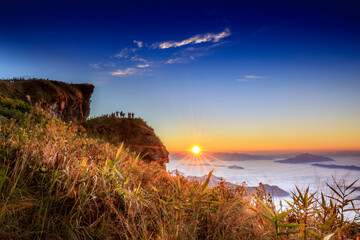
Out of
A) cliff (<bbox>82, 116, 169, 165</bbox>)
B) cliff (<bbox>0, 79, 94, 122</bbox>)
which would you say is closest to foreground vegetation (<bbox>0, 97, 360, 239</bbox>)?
cliff (<bbox>0, 79, 94, 122</bbox>)

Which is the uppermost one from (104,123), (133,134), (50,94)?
(50,94)

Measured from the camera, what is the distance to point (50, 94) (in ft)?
65.0

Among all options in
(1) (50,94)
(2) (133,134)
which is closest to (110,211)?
(2) (133,134)

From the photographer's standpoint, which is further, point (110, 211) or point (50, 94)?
point (50, 94)

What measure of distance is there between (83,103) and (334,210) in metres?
28.4

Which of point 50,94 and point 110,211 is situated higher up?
point 50,94

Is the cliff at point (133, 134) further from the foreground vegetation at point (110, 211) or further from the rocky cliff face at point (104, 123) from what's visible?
the foreground vegetation at point (110, 211)

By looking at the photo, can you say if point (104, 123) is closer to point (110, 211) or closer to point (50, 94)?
point (50, 94)

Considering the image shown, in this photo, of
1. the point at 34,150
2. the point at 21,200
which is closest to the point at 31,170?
the point at 34,150

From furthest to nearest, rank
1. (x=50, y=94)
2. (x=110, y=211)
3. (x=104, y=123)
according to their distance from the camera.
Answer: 1. (x=50, y=94)
2. (x=104, y=123)
3. (x=110, y=211)

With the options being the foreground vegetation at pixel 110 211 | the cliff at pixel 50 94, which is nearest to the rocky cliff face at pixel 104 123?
the cliff at pixel 50 94

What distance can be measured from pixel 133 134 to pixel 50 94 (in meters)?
8.29

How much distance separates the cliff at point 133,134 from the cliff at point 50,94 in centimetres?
212

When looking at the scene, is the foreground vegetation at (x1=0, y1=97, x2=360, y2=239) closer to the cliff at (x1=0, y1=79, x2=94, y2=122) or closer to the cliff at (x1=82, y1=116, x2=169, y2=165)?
the cliff at (x1=0, y1=79, x2=94, y2=122)
